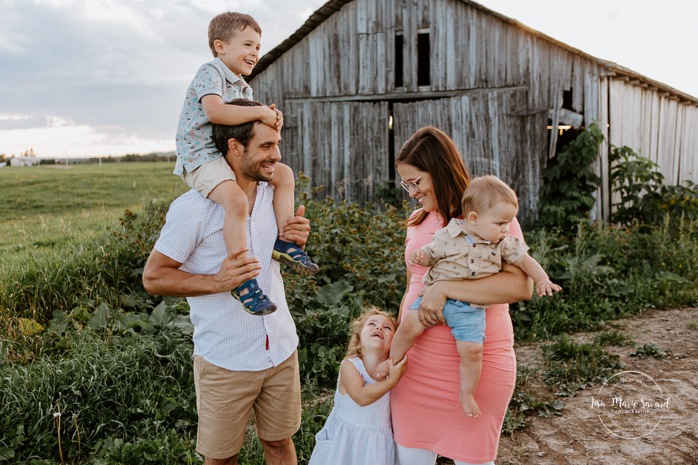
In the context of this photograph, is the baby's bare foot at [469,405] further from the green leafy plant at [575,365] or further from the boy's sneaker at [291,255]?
the green leafy plant at [575,365]

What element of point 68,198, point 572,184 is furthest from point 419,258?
point 68,198

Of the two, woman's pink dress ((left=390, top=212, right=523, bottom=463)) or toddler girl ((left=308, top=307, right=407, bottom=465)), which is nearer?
woman's pink dress ((left=390, top=212, right=523, bottom=463))

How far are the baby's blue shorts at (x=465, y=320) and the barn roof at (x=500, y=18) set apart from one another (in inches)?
338

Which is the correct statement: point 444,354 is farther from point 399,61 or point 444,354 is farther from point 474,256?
point 399,61

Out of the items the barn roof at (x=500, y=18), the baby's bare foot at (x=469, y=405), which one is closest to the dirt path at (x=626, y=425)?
the baby's bare foot at (x=469, y=405)

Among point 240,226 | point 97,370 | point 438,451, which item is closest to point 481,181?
point 240,226

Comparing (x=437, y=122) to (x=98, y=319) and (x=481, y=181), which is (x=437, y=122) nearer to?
(x=98, y=319)

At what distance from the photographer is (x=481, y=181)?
230 centimetres

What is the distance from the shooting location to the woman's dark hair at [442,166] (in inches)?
98.6

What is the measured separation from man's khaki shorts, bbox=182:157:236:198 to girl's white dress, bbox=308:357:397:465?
3.49ft

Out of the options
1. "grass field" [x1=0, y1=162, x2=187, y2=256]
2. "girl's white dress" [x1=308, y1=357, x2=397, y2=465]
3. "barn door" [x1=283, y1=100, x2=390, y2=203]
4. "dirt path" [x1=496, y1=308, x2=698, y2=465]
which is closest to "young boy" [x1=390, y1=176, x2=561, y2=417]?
"girl's white dress" [x1=308, y1=357, x2=397, y2=465]

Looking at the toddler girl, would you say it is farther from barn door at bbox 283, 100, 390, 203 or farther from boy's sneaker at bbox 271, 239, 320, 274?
barn door at bbox 283, 100, 390, 203

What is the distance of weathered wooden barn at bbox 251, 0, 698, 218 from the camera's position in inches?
392

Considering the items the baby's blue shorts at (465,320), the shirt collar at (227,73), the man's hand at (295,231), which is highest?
the shirt collar at (227,73)
